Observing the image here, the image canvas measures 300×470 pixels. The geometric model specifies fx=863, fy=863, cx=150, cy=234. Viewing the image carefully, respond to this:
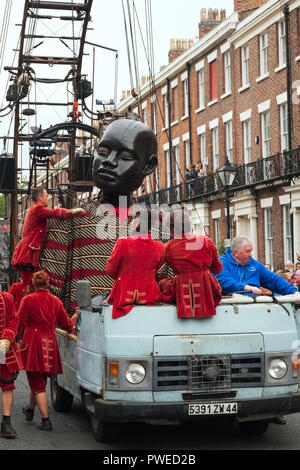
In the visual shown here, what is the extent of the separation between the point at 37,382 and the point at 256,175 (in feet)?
81.4

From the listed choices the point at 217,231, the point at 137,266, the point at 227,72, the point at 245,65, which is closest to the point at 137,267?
the point at 137,266

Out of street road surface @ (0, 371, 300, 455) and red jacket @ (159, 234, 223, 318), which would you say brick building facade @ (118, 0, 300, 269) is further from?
red jacket @ (159, 234, 223, 318)

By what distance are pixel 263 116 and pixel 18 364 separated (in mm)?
26516

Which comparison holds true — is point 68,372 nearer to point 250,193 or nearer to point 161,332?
point 161,332

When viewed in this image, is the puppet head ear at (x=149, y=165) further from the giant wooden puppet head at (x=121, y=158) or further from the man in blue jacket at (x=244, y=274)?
the man in blue jacket at (x=244, y=274)

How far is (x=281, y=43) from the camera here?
106 feet

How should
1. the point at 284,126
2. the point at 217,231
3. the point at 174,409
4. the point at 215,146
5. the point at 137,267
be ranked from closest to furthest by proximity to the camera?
A: the point at 174,409, the point at 137,267, the point at 284,126, the point at 217,231, the point at 215,146

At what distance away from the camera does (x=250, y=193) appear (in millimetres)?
33781

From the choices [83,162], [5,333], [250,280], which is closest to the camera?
[5,333]

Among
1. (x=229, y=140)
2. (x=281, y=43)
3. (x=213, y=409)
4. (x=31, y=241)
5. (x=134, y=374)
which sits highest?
(x=281, y=43)

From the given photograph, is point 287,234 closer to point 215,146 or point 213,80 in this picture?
point 215,146

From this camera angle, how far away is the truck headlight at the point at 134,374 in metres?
7.63

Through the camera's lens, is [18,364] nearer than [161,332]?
No
